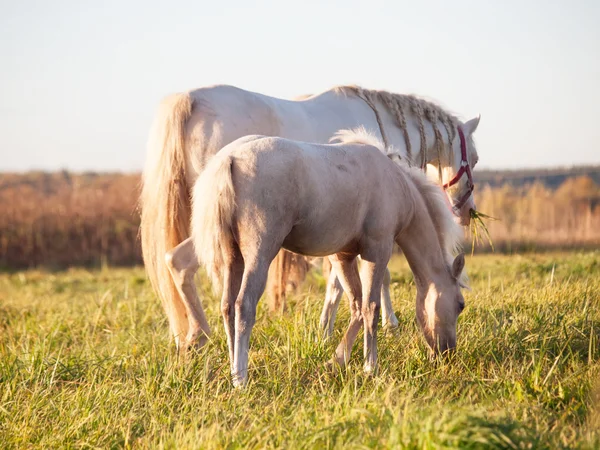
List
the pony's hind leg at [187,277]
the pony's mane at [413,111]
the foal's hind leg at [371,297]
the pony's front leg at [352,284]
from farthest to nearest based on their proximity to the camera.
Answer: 1. the pony's mane at [413,111]
2. the pony's hind leg at [187,277]
3. the pony's front leg at [352,284]
4. the foal's hind leg at [371,297]

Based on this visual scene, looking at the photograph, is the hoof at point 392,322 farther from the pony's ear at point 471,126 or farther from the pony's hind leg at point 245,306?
the pony's ear at point 471,126

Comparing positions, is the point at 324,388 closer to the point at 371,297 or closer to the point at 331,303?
the point at 371,297

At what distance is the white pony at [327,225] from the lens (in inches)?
159

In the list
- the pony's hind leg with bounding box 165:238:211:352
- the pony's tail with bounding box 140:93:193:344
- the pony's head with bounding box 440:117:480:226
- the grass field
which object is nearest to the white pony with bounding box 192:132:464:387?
the grass field

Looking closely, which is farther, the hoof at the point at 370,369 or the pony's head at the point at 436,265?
the pony's head at the point at 436,265

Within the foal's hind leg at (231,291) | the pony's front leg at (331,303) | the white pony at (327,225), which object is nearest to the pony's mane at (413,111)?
the pony's front leg at (331,303)

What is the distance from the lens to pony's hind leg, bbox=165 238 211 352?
5254 millimetres

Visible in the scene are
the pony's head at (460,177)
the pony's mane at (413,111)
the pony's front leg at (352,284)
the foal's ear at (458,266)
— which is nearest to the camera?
the pony's front leg at (352,284)

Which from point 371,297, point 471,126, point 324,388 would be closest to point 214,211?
point 324,388

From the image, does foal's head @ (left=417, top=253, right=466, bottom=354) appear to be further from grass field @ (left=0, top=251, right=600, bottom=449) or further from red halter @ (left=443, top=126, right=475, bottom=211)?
red halter @ (left=443, top=126, right=475, bottom=211)

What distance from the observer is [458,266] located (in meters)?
4.92

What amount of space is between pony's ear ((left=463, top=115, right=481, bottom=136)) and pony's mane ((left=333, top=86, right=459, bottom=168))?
105 mm

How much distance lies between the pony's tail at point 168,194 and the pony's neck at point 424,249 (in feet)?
5.36

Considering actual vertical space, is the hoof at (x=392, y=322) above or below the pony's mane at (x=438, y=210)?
below
